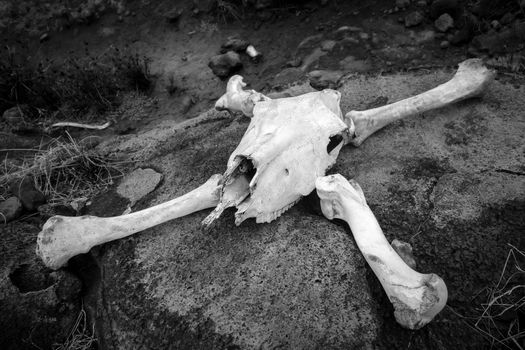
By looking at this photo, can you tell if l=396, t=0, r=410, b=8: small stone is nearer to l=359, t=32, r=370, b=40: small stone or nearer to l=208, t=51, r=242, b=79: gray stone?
l=359, t=32, r=370, b=40: small stone

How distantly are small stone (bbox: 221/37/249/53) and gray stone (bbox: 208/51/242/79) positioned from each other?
0.21 meters

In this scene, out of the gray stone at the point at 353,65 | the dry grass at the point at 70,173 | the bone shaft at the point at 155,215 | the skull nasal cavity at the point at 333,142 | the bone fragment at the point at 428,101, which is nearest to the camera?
the bone shaft at the point at 155,215

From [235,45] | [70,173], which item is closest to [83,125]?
[70,173]

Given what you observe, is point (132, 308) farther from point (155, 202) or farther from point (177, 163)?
point (177, 163)

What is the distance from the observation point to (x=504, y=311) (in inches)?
67.6

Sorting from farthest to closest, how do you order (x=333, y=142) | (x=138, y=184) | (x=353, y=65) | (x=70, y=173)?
(x=353, y=65), (x=70, y=173), (x=138, y=184), (x=333, y=142)

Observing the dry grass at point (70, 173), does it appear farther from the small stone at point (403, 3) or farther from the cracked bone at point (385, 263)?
the small stone at point (403, 3)

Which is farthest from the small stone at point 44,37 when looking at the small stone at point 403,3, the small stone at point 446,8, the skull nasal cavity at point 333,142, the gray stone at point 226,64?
the small stone at point 446,8

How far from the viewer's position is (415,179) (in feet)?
7.79

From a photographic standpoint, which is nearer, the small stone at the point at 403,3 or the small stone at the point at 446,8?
the small stone at the point at 446,8

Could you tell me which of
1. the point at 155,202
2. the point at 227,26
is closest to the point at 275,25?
the point at 227,26

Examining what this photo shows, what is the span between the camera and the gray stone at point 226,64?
4.36 meters

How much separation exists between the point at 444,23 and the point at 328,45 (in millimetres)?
1194

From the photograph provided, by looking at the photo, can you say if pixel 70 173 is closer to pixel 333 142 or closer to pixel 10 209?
pixel 10 209
